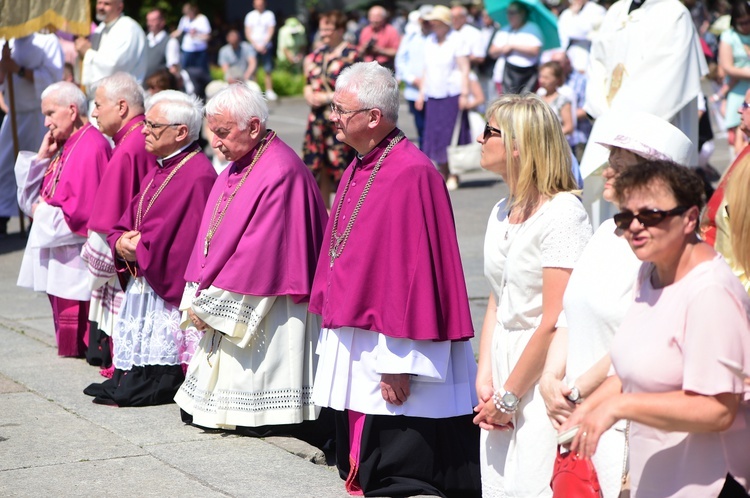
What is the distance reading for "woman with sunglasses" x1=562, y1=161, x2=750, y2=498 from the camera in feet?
9.78

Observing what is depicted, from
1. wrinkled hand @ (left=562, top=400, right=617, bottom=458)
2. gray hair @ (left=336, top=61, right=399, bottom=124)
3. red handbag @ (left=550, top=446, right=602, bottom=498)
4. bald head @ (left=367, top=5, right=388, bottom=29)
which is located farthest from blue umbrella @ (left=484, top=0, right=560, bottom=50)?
wrinkled hand @ (left=562, top=400, right=617, bottom=458)

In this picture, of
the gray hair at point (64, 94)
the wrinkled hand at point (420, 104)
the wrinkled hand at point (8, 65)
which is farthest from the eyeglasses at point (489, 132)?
the wrinkled hand at point (420, 104)

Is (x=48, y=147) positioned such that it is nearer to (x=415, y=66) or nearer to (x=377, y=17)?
(x=415, y=66)

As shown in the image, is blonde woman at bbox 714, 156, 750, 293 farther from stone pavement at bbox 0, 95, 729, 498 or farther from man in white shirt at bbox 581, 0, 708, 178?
man in white shirt at bbox 581, 0, 708, 178

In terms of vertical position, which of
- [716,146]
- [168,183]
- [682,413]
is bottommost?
[716,146]

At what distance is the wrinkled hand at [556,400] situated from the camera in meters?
3.68

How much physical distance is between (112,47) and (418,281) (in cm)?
678

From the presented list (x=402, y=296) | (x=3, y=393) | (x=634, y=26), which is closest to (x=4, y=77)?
(x=3, y=393)

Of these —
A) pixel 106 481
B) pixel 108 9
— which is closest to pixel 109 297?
pixel 106 481

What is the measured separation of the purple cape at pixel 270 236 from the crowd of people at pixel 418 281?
1cm

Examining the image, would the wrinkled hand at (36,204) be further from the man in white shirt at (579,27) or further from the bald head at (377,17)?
the bald head at (377,17)

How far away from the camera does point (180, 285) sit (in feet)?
20.6

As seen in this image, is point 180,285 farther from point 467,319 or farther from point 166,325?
point 467,319

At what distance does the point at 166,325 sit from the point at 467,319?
2.20 m
